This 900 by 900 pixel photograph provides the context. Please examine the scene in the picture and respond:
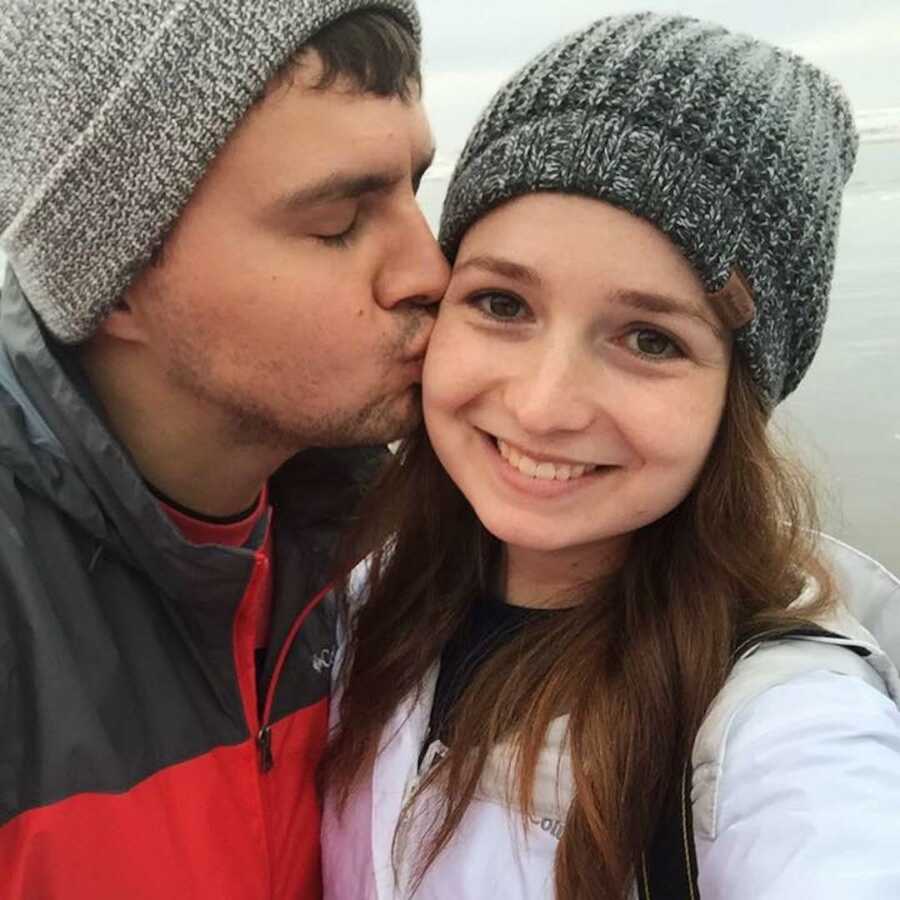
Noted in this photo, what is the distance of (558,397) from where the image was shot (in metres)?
1.68

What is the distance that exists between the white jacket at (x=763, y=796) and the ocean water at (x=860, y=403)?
1.69m

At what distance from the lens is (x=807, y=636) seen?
5.21 ft

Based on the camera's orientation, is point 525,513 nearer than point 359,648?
Yes

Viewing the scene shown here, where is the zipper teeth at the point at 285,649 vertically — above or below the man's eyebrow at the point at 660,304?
below

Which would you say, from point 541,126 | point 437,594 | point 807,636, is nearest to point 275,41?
point 541,126

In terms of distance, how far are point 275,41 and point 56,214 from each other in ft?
1.67

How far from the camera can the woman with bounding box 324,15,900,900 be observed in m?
1.62

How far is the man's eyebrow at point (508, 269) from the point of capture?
172 centimetres

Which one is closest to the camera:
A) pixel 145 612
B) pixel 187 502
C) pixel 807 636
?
pixel 807 636

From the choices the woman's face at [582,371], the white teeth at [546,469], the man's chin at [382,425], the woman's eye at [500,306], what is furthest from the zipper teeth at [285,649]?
the woman's eye at [500,306]

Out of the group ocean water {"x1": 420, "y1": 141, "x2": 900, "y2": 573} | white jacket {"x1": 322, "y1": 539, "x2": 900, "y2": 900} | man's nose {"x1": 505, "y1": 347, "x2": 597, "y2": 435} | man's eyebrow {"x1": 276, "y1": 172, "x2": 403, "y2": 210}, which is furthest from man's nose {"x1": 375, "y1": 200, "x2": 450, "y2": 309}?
ocean water {"x1": 420, "y1": 141, "x2": 900, "y2": 573}

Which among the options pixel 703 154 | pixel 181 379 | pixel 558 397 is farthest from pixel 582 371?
pixel 181 379

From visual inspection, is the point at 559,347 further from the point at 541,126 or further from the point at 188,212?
the point at 188,212

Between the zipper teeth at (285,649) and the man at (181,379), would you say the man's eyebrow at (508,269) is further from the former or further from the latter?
the zipper teeth at (285,649)
